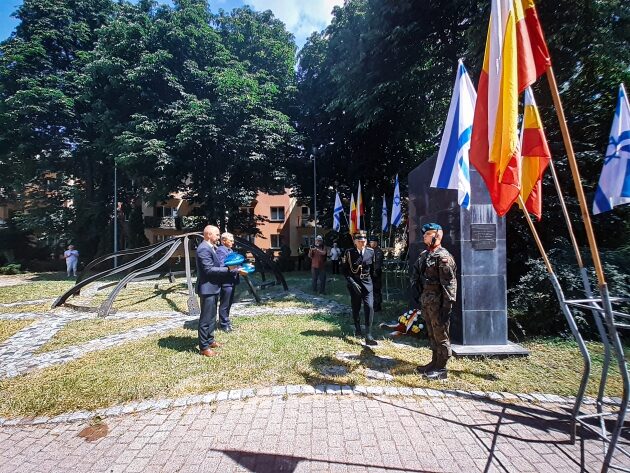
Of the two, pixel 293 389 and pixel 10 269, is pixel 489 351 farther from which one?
pixel 10 269

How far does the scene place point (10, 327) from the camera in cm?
783

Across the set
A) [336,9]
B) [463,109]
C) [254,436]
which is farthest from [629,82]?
[254,436]

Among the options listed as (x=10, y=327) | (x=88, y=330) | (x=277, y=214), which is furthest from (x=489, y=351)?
(x=277, y=214)

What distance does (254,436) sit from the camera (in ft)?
10.7

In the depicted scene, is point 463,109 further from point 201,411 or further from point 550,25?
point 550,25

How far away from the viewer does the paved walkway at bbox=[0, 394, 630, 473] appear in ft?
9.41

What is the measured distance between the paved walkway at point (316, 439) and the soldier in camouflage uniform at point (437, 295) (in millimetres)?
646

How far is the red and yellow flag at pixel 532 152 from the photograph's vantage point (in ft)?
10.2

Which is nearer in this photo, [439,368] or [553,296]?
[439,368]

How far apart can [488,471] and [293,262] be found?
77.0ft

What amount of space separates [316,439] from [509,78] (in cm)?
371

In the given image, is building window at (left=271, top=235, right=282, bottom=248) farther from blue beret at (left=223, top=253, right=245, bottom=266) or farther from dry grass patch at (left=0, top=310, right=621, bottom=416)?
blue beret at (left=223, top=253, right=245, bottom=266)

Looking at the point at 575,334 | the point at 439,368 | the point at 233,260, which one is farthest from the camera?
the point at 233,260

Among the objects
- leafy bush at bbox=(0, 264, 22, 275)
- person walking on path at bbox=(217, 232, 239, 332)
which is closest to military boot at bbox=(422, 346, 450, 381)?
person walking on path at bbox=(217, 232, 239, 332)
